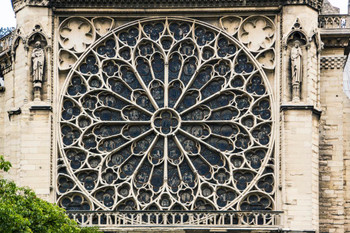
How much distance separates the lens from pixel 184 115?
144ft

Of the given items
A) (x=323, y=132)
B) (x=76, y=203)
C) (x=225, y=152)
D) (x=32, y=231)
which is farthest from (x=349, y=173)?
(x=32, y=231)

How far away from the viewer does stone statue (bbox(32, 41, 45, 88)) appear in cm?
4356

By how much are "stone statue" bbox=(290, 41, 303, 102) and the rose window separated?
965mm

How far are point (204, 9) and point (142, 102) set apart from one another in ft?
11.2

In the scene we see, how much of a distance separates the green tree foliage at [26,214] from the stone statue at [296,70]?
29.9 feet

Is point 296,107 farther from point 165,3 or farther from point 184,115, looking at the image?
point 165,3

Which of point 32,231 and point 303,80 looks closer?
point 32,231

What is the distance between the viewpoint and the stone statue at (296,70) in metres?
43.2

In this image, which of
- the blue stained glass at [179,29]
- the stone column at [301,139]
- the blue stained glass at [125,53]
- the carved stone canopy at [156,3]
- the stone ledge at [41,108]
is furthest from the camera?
the blue stained glass at [179,29]

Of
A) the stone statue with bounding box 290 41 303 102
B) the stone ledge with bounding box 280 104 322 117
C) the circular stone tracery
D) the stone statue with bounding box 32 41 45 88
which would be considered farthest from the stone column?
the stone statue with bounding box 32 41 45 88

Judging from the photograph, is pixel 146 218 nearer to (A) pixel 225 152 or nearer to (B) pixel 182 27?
(A) pixel 225 152

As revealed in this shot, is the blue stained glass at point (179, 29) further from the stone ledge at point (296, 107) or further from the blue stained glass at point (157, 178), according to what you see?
the blue stained glass at point (157, 178)

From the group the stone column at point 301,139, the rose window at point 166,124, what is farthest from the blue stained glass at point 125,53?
the stone column at point 301,139

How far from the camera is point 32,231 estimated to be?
35719mm
